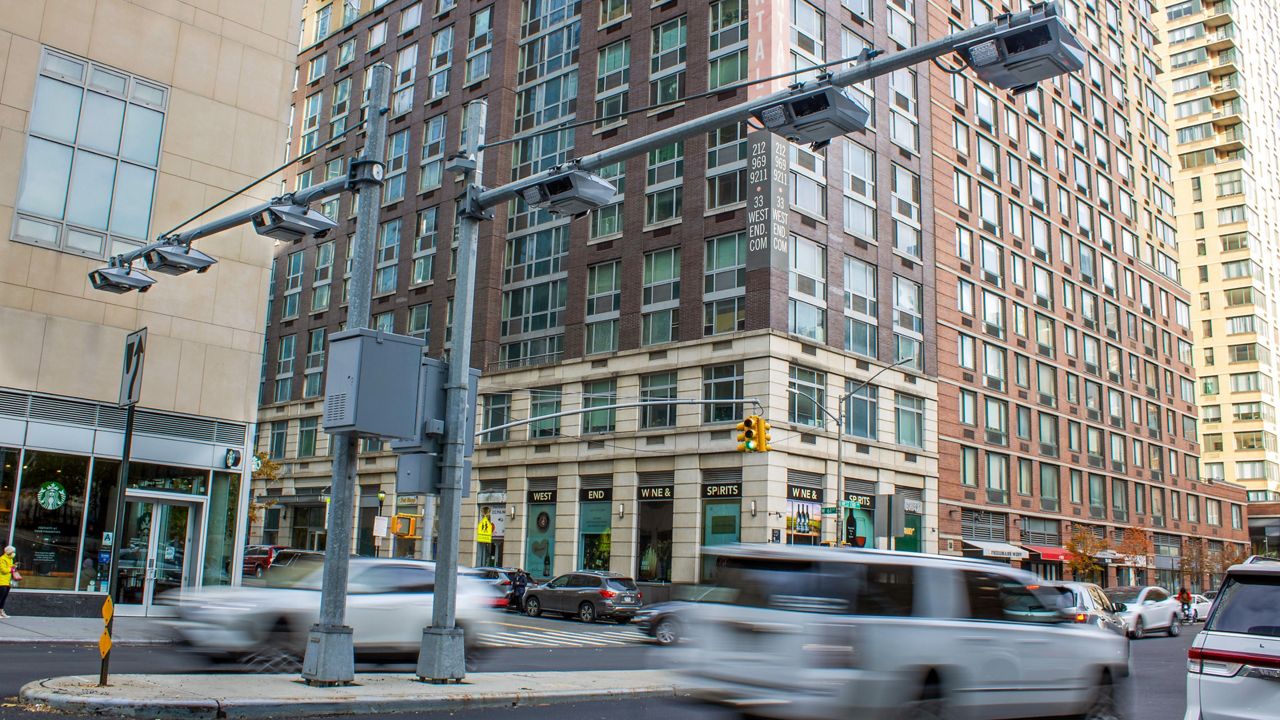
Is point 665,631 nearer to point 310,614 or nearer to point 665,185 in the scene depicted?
point 310,614

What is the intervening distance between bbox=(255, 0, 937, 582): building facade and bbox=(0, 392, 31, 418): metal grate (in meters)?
18.7

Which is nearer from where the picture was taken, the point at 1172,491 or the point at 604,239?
the point at 604,239

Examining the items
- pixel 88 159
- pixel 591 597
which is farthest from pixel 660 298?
pixel 88 159

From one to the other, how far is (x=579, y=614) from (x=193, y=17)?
2108 centimetres

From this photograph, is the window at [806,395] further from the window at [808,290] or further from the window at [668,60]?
the window at [668,60]

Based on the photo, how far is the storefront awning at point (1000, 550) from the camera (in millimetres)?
48906

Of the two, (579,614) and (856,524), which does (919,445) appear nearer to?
(856,524)

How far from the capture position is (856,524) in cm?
4350

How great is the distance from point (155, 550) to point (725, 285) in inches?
953

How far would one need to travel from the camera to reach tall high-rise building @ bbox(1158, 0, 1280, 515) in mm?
94438

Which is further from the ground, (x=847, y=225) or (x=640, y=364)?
(x=847, y=225)

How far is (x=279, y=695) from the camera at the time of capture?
418 inches

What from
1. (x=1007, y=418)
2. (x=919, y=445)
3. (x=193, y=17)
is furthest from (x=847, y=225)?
(x=193, y=17)

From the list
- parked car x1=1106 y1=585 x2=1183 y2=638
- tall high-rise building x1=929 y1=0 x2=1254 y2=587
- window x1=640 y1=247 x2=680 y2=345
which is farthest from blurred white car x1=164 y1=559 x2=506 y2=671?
tall high-rise building x1=929 y1=0 x2=1254 y2=587
